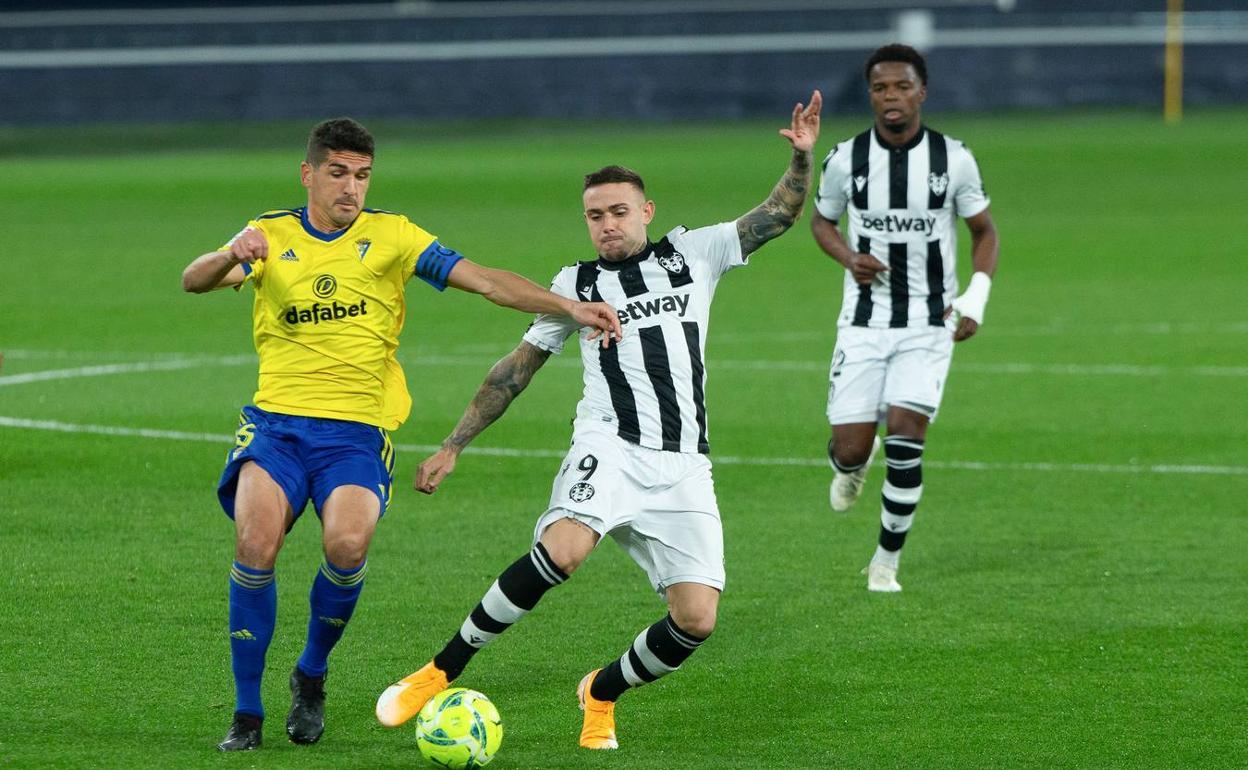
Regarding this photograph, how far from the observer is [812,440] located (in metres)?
12.1

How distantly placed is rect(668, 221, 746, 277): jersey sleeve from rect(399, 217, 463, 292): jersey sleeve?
2.75 ft

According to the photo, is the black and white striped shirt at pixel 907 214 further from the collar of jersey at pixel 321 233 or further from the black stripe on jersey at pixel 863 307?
the collar of jersey at pixel 321 233

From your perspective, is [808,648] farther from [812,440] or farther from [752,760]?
[812,440]

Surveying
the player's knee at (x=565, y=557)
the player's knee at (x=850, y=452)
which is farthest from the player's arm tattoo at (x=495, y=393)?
the player's knee at (x=850, y=452)

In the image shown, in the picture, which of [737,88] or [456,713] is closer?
[456,713]

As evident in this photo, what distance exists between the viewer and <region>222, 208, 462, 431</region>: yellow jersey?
6.11 metres

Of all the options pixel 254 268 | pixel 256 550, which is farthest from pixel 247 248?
pixel 256 550

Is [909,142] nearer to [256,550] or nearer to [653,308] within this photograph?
[653,308]

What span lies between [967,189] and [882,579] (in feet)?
6.25

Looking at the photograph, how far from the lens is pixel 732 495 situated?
409 inches

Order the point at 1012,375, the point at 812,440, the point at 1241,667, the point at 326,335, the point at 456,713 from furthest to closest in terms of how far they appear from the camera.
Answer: the point at 1012,375 → the point at 812,440 → the point at 1241,667 → the point at 326,335 → the point at 456,713

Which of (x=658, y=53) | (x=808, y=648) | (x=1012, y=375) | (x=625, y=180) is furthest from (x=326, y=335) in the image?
(x=658, y=53)

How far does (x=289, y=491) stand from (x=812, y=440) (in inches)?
257

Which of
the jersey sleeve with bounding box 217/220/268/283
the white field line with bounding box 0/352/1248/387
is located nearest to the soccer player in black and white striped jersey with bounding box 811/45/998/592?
the jersey sleeve with bounding box 217/220/268/283
